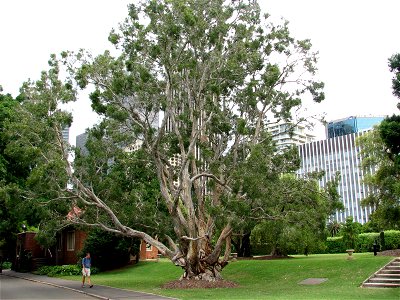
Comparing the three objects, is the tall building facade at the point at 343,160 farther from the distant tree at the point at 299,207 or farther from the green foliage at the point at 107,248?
the distant tree at the point at 299,207

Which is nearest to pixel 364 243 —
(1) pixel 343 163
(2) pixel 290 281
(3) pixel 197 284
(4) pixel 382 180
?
(4) pixel 382 180

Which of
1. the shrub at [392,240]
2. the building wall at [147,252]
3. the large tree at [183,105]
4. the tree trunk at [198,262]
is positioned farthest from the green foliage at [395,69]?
the building wall at [147,252]

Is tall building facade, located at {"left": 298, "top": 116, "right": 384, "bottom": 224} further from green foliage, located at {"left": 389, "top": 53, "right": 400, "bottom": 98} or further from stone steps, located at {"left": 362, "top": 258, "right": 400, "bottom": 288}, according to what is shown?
green foliage, located at {"left": 389, "top": 53, "right": 400, "bottom": 98}

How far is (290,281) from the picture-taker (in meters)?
21.1

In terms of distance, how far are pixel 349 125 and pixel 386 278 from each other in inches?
3950

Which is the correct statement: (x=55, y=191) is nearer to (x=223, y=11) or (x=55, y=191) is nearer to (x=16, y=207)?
(x=16, y=207)

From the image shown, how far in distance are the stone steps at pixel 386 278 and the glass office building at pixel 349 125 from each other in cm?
9468

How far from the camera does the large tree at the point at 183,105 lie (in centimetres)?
2086

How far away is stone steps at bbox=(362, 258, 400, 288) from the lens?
17.7m

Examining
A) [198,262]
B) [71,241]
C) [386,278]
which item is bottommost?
[386,278]

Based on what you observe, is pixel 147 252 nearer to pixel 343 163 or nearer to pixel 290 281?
pixel 290 281

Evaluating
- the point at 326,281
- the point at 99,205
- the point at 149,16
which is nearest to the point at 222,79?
the point at 149,16

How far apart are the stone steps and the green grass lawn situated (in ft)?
1.30

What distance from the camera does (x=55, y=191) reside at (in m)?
21.9
